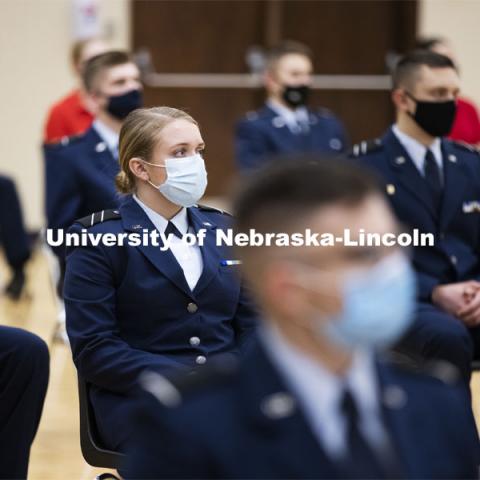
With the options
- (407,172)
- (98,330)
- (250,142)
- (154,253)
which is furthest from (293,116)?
(98,330)

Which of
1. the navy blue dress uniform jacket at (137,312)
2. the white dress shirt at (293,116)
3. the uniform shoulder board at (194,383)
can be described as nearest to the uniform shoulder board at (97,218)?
the navy blue dress uniform jacket at (137,312)

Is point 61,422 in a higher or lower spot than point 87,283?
lower

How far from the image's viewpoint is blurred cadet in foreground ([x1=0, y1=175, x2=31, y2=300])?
21.5 ft

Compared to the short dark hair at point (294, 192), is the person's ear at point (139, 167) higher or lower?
lower

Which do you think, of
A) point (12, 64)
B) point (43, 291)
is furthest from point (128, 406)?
point (12, 64)

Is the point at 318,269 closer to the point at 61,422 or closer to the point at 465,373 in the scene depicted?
the point at 465,373

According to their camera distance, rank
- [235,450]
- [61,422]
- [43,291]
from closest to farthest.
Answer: [235,450]
[61,422]
[43,291]

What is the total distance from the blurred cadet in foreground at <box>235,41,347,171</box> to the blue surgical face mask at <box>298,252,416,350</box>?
4177 mm

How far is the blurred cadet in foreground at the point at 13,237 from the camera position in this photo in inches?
258

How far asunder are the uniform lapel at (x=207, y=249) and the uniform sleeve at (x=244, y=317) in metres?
0.10

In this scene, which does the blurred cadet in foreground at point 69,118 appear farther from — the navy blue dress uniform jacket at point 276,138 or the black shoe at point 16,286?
the black shoe at point 16,286

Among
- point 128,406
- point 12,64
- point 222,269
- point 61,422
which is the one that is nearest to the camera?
point 128,406

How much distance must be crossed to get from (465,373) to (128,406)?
46.9 inches

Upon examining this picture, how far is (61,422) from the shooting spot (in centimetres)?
405
